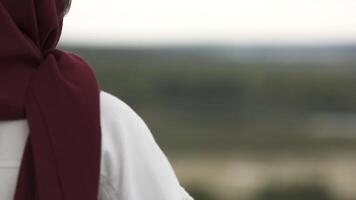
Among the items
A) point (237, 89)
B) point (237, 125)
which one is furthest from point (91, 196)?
point (237, 89)

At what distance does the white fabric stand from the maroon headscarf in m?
0.02

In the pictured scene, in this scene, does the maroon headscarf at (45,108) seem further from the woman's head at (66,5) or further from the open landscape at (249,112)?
the open landscape at (249,112)

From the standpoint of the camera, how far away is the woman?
174cm

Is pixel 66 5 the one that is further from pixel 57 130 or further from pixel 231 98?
pixel 231 98

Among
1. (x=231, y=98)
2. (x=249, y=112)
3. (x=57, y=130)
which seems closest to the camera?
(x=57, y=130)

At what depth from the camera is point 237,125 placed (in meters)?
25.9

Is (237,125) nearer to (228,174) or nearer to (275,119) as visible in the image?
(275,119)

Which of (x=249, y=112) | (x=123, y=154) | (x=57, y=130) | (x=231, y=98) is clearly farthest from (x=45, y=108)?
(x=231, y=98)

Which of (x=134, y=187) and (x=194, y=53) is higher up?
(x=134, y=187)

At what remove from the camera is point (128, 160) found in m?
1.78

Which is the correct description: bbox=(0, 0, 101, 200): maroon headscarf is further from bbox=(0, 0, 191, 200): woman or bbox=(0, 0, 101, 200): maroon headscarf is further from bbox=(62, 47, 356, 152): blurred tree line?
bbox=(62, 47, 356, 152): blurred tree line

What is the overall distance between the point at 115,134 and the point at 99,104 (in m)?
0.06

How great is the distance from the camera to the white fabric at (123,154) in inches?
69.5

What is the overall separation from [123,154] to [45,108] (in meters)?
0.15
